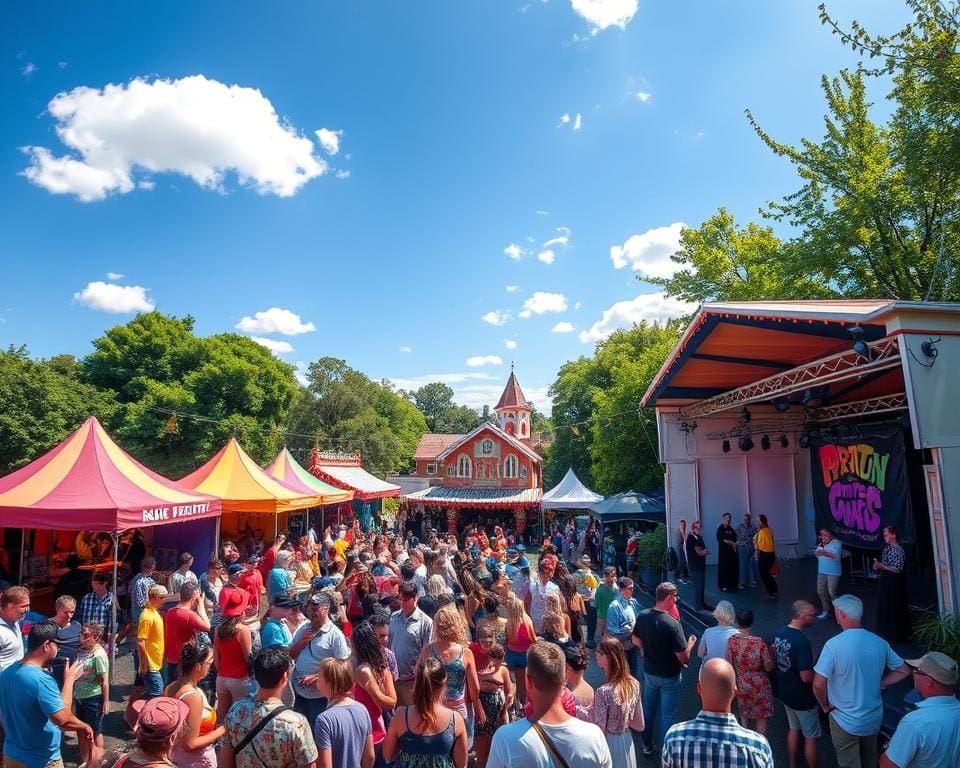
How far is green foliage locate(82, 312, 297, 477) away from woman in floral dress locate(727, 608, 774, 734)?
92.3ft

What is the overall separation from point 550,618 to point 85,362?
37180mm

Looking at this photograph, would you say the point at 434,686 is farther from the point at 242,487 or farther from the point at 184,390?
the point at 184,390

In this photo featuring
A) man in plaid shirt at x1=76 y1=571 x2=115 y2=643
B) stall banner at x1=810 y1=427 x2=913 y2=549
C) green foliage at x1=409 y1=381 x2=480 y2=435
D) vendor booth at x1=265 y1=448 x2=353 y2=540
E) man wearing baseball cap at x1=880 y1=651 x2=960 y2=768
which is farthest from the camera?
green foliage at x1=409 y1=381 x2=480 y2=435

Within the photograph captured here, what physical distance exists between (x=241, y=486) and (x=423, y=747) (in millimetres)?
10563

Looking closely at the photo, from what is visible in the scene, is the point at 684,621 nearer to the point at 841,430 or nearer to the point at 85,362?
the point at 841,430

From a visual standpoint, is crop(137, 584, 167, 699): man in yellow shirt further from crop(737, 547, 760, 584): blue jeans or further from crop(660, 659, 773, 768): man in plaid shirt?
crop(737, 547, 760, 584): blue jeans

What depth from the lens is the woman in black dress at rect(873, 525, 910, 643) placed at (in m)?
6.86

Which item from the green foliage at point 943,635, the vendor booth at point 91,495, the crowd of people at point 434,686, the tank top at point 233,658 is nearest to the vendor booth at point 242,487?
the vendor booth at point 91,495

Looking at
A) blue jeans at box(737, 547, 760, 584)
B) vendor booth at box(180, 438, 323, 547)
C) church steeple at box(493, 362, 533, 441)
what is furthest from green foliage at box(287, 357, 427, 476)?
blue jeans at box(737, 547, 760, 584)

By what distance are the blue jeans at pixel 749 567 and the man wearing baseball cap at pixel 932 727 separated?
821cm

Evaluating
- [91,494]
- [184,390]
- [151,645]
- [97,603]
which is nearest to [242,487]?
[91,494]

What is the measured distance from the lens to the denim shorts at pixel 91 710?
441 centimetres

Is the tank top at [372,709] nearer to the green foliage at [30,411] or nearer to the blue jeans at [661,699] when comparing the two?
the blue jeans at [661,699]

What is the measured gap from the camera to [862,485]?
33.7 feet
